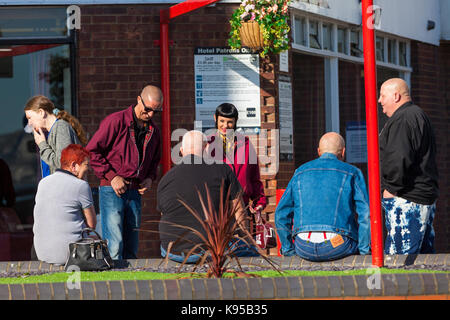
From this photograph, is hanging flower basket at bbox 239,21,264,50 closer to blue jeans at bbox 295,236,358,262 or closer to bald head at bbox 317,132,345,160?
bald head at bbox 317,132,345,160

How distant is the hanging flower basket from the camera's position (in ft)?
31.9

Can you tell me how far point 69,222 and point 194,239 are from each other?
0.90m

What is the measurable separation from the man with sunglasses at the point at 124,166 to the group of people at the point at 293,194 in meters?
0.02

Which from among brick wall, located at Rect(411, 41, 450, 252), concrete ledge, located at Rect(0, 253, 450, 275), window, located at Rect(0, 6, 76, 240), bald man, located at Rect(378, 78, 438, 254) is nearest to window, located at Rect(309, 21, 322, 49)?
brick wall, located at Rect(411, 41, 450, 252)

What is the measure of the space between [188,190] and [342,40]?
5.42m

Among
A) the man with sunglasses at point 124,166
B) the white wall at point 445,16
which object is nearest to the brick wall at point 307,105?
the white wall at point 445,16

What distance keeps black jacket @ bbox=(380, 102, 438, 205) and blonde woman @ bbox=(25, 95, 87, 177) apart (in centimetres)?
250

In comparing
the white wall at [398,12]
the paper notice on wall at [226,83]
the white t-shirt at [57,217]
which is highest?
the white wall at [398,12]

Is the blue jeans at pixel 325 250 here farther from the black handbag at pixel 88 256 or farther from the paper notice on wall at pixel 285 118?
the paper notice on wall at pixel 285 118

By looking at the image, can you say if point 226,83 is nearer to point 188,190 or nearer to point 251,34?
point 251,34

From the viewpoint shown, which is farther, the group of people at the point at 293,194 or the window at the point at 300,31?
the window at the point at 300,31

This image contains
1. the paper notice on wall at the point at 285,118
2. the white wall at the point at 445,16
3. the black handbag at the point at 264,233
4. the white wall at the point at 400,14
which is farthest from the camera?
the white wall at the point at 445,16

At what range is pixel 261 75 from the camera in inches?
403

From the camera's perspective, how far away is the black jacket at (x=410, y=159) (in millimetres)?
7109
